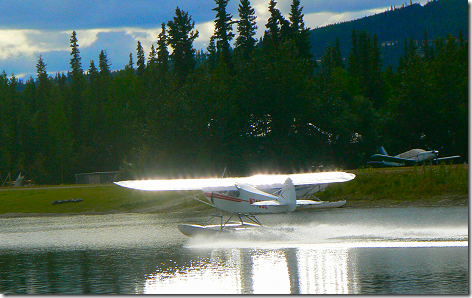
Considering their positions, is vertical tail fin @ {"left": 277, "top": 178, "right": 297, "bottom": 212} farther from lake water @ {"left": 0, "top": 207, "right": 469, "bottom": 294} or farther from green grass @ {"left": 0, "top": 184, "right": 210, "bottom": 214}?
green grass @ {"left": 0, "top": 184, "right": 210, "bottom": 214}

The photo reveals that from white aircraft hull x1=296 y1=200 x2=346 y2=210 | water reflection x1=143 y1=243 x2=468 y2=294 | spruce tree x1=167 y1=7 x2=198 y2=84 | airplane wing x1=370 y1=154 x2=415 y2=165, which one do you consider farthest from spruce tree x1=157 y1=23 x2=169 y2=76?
water reflection x1=143 y1=243 x2=468 y2=294

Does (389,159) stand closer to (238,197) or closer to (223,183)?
(223,183)

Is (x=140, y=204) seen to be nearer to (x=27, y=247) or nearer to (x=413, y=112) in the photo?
(x=27, y=247)

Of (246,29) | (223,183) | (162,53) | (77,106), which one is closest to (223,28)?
(246,29)

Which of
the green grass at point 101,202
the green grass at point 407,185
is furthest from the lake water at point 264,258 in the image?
the green grass at point 101,202

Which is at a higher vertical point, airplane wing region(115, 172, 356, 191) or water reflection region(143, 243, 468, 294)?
airplane wing region(115, 172, 356, 191)

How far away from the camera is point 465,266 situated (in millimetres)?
13680

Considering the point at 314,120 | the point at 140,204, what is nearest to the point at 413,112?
the point at 314,120

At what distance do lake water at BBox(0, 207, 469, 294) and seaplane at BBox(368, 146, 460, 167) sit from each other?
1773 centimetres

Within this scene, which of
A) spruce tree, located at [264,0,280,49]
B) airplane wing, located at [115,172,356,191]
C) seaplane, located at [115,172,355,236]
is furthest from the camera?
spruce tree, located at [264,0,280,49]

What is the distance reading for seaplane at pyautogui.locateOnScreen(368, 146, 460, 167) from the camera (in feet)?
145

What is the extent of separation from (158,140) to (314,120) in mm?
13582

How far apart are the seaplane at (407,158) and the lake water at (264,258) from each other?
1773cm

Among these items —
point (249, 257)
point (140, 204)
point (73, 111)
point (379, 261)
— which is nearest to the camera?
point (379, 261)
